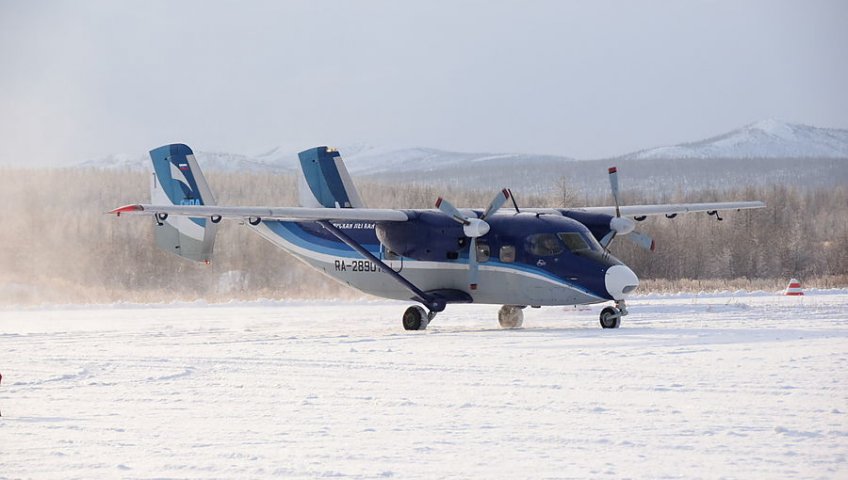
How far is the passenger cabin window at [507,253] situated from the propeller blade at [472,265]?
0.59 m

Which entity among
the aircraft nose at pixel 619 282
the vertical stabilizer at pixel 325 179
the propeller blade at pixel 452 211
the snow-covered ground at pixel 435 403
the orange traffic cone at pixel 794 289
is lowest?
the snow-covered ground at pixel 435 403

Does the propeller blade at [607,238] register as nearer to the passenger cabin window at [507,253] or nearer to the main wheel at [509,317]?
the main wheel at [509,317]

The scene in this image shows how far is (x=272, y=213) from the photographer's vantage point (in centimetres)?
2166

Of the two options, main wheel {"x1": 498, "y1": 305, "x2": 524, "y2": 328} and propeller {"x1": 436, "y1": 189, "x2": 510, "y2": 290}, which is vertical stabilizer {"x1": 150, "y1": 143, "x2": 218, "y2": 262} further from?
main wheel {"x1": 498, "y1": 305, "x2": 524, "y2": 328}

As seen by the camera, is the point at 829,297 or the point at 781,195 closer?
the point at 829,297

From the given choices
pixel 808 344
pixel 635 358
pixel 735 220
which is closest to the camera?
pixel 635 358

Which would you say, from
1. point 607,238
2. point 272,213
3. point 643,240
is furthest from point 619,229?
point 272,213

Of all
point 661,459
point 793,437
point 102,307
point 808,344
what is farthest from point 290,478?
point 102,307

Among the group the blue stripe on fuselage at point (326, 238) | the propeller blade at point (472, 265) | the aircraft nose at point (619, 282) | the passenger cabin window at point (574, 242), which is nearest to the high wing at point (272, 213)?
the blue stripe on fuselage at point (326, 238)

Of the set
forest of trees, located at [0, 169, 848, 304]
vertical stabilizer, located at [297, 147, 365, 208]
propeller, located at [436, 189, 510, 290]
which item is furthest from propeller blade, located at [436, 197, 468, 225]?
forest of trees, located at [0, 169, 848, 304]

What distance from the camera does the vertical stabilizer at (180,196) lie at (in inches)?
1013

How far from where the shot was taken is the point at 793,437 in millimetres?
8805

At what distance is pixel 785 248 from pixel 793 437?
5058cm

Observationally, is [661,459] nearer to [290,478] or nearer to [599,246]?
[290,478]
